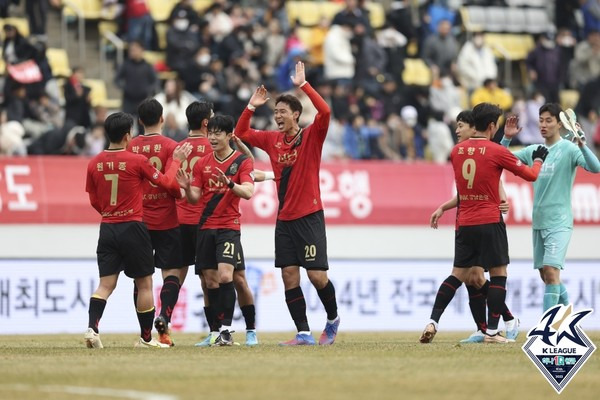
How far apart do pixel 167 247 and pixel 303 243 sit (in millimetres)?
1568

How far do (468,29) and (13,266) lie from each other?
1584cm

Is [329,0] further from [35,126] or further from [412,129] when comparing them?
[35,126]

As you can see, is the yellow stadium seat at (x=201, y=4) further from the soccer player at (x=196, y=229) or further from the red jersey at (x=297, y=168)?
the red jersey at (x=297, y=168)

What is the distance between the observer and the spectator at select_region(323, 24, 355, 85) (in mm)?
29906

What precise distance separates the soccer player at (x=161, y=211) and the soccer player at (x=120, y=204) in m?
0.57

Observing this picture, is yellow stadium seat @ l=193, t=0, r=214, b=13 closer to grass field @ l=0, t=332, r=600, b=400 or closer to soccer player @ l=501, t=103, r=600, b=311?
soccer player @ l=501, t=103, r=600, b=311

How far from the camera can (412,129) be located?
93.9ft

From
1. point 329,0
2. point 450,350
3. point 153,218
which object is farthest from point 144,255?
point 329,0

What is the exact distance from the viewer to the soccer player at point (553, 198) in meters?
16.2

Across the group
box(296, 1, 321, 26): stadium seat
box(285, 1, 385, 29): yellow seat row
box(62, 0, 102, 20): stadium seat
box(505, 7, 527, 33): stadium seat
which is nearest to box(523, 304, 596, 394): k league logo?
box(62, 0, 102, 20): stadium seat

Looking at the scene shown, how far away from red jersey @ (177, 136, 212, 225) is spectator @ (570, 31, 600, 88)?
18.6m

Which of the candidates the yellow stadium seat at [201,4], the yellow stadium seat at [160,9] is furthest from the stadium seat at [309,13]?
the yellow stadium seat at [160,9]

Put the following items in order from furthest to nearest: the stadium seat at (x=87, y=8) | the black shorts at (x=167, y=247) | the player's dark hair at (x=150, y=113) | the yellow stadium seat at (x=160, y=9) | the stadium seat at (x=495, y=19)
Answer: the stadium seat at (x=495, y=19)
the yellow stadium seat at (x=160, y=9)
the stadium seat at (x=87, y=8)
the black shorts at (x=167, y=247)
the player's dark hair at (x=150, y=113)

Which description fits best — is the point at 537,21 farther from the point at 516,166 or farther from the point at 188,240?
the point at 188,240
